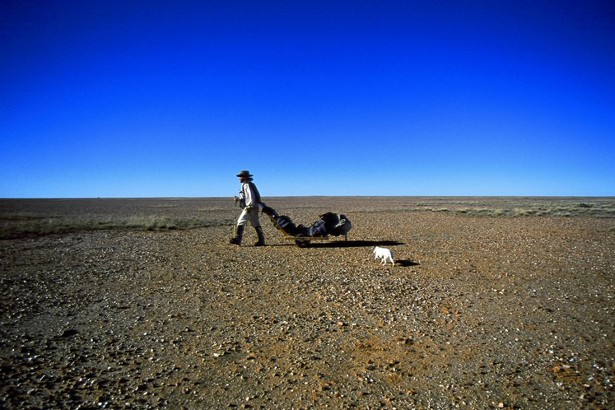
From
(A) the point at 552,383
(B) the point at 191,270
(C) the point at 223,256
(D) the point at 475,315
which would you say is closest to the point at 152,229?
(C) the point at 223,256

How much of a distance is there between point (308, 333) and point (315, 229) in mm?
7397

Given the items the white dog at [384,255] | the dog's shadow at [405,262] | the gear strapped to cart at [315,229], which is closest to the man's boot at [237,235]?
the gear strapped to cart at [315,229]

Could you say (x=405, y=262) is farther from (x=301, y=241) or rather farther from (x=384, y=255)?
(x=301, y=241)

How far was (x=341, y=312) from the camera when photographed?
631 centimetres

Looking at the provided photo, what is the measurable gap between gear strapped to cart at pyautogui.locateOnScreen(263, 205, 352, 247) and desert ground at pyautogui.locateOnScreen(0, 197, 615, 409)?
6.29 ft

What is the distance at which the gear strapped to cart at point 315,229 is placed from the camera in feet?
41.8

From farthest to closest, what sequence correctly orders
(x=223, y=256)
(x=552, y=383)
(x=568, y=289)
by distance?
(x=223, y=256)
(x=568, y=289)
(x=552, y=383)

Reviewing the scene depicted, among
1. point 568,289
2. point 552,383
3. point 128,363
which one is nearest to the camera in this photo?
point 552,383

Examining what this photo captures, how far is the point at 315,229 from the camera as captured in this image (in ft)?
41.9

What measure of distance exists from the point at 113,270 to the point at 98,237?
7.77 metres

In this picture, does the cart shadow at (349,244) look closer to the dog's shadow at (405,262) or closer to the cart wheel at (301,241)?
the cart wheel at (301,241)

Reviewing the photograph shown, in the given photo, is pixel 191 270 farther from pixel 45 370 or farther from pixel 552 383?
pixel 552 383

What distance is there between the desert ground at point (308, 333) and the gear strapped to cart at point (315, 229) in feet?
6.29

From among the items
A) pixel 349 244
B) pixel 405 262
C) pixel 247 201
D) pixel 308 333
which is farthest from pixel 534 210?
pixel 308 333
